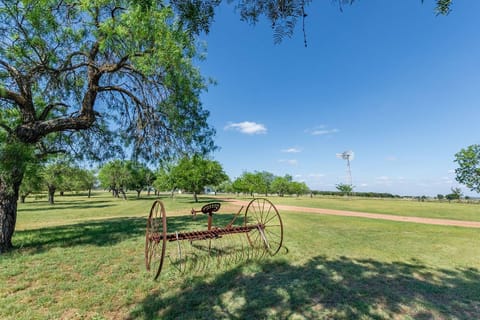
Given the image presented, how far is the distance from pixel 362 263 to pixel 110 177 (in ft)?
141

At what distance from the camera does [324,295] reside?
3.74 meters

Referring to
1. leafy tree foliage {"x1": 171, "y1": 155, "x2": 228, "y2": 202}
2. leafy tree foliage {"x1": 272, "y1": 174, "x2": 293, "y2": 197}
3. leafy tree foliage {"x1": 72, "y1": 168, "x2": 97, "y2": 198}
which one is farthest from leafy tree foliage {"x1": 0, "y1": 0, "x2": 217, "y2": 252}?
leafy tree foliage {"x1": 272, "y1": 174, "x2": 293, "y2": 197}

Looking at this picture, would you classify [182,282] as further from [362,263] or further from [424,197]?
[424,197]

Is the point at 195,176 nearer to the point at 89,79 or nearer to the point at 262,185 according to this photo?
the point at 89,79

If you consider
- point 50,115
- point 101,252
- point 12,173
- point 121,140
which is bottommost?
point 101,252

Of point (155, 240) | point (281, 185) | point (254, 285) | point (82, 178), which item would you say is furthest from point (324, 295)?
point (281, 185)

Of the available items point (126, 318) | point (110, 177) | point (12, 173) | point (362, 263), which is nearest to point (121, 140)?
point (12, 173)

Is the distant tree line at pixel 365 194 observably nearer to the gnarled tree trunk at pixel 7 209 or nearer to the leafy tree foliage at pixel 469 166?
the leafy tree foliage at pixel 469 166

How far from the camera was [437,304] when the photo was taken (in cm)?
345

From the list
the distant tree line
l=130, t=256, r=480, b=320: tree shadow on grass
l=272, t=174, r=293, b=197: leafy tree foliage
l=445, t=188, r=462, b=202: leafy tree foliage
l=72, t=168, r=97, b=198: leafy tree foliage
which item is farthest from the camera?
l=272, t=174, r=293, b=197: leafy tree foliage

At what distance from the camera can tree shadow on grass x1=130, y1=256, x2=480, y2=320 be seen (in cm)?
322

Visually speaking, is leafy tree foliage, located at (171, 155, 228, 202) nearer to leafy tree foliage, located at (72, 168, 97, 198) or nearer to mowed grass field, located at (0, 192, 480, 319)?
leafy tree foliage, located at (72, 168, 97, 198)

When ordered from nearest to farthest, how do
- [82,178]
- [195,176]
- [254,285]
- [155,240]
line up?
1. [254,285]
2. [155,240]
3. [82,178]
4. [195,176]

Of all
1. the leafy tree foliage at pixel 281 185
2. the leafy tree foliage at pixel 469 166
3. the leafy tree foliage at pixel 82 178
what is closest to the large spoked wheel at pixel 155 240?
the leafy tree foliage at pixel 82 178
